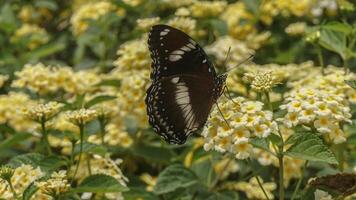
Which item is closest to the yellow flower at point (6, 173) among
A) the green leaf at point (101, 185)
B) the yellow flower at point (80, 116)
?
the green leaf at point (101, 185)

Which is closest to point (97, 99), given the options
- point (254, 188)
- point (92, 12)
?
point (254, 188)

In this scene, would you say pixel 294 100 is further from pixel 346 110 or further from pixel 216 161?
pixel 216 161

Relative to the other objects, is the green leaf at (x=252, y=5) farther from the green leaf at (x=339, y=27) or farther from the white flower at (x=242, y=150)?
the white flower at (x=242, y=150)

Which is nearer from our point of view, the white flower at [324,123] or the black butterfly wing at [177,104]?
the white flower at [324,123]

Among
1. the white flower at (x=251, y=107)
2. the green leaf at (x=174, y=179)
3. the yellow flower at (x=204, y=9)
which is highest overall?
the yellow flower at (x=204, y=9)

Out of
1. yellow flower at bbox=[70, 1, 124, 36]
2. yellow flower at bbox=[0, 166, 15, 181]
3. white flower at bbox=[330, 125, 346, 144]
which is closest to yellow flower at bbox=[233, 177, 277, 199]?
white flower at bbox=[330, 125, 346, 144]

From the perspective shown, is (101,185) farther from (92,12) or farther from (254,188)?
(92,12)

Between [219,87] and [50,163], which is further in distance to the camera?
[219,87]
